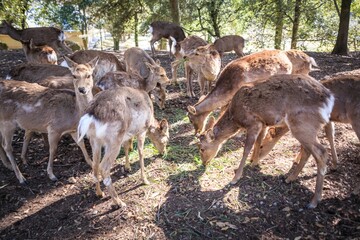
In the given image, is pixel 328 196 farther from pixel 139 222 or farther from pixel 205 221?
pixel 139 222

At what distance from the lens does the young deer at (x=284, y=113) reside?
3654mm

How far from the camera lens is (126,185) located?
4152mm

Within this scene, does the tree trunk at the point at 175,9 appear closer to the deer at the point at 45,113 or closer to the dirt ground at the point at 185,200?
the dirt ground at the point at 185,200

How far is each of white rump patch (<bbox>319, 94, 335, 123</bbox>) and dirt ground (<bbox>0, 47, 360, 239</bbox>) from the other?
0.92 meters

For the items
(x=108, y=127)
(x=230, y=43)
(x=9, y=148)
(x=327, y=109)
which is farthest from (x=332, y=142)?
(x=230, y=43)

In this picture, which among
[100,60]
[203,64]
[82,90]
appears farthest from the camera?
[100,60]

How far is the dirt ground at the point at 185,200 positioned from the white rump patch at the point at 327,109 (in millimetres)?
917

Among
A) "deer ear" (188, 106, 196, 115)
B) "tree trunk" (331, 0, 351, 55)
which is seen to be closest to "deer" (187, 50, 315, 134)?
"deer ear" (188, 106, 196, 115)

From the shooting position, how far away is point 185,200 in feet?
12.5

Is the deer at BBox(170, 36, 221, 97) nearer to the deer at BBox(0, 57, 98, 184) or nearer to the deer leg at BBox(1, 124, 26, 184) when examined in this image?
the deer at BBox(0, 57, 98, 184)

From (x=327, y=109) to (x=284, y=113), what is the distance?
0.48 metres

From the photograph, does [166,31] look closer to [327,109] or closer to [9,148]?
[9,148]

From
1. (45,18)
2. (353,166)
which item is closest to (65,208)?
(353,166)

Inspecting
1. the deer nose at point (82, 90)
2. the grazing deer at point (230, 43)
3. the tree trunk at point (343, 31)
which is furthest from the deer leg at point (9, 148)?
the tree trunk at point (343, 31)
